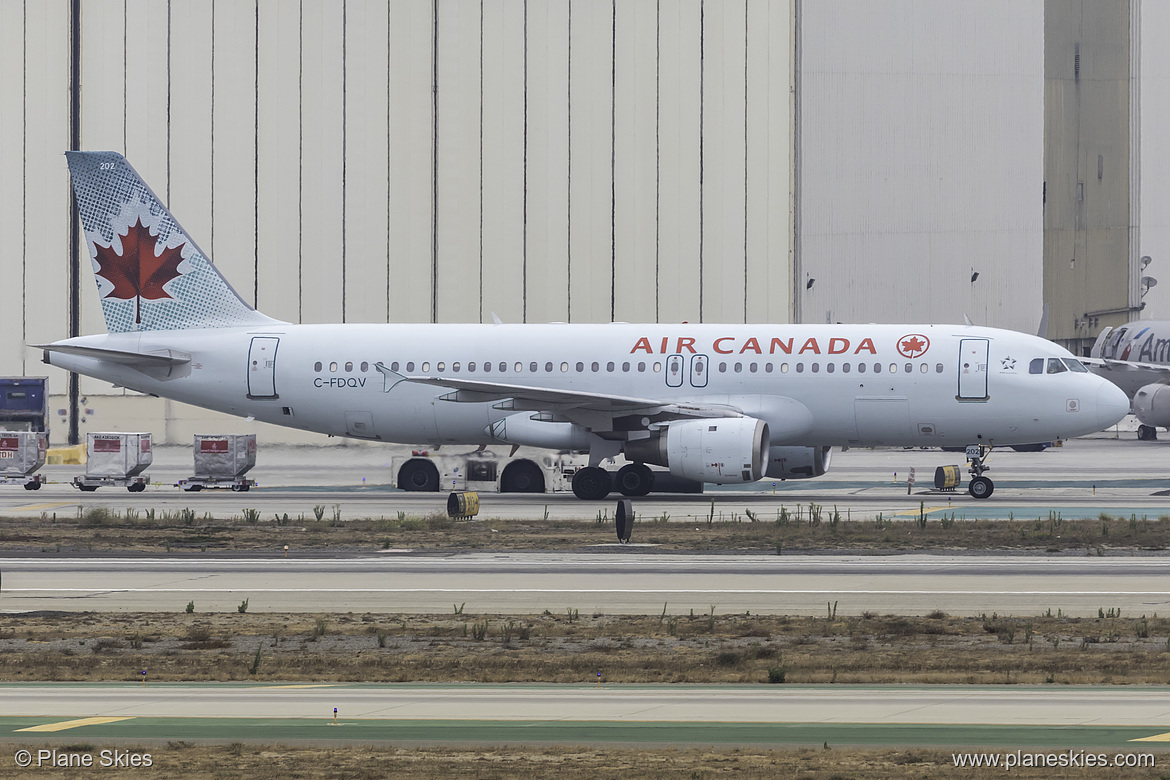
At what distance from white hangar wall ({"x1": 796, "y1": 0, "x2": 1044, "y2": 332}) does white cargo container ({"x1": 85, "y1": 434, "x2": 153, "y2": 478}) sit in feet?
118

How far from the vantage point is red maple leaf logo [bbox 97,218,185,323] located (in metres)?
40.9

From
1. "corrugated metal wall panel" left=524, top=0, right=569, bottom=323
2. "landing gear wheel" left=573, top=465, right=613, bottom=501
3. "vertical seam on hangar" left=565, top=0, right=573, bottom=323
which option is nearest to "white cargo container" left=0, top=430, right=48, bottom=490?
"landing gear wheel" left=573, top=465, right=613, bottom=501

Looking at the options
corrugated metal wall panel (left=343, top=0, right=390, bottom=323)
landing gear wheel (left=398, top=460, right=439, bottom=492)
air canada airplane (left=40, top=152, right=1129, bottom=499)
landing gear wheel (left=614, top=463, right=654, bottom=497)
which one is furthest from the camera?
corrugated metal wall panel (left=343, top=0, right=390, bottom=323)

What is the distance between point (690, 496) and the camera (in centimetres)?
3919

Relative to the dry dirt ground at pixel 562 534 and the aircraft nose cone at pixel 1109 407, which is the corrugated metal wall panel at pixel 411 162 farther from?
the aircraft nose cone at pixel 1109 407

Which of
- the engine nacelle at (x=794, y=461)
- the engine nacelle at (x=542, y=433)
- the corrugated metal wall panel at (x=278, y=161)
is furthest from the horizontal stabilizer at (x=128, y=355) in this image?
the corrugated metal wall panel at (x=278, y=161)

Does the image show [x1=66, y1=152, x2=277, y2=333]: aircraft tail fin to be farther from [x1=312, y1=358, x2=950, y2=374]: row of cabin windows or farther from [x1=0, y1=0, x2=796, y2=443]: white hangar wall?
[x1=0, y1=0, x2=796, y2=443]: white hangar wall

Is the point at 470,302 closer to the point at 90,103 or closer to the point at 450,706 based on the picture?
the point at 90,103

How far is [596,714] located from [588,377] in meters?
25.7

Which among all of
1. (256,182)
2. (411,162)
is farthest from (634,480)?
(256,182)

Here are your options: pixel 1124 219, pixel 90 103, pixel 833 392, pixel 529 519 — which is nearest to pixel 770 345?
pixel 833 392

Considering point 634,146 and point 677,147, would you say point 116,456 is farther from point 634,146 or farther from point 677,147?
point 677,147

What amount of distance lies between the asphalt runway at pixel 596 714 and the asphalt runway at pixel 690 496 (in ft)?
59.4

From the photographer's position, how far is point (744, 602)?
20.4 metres
